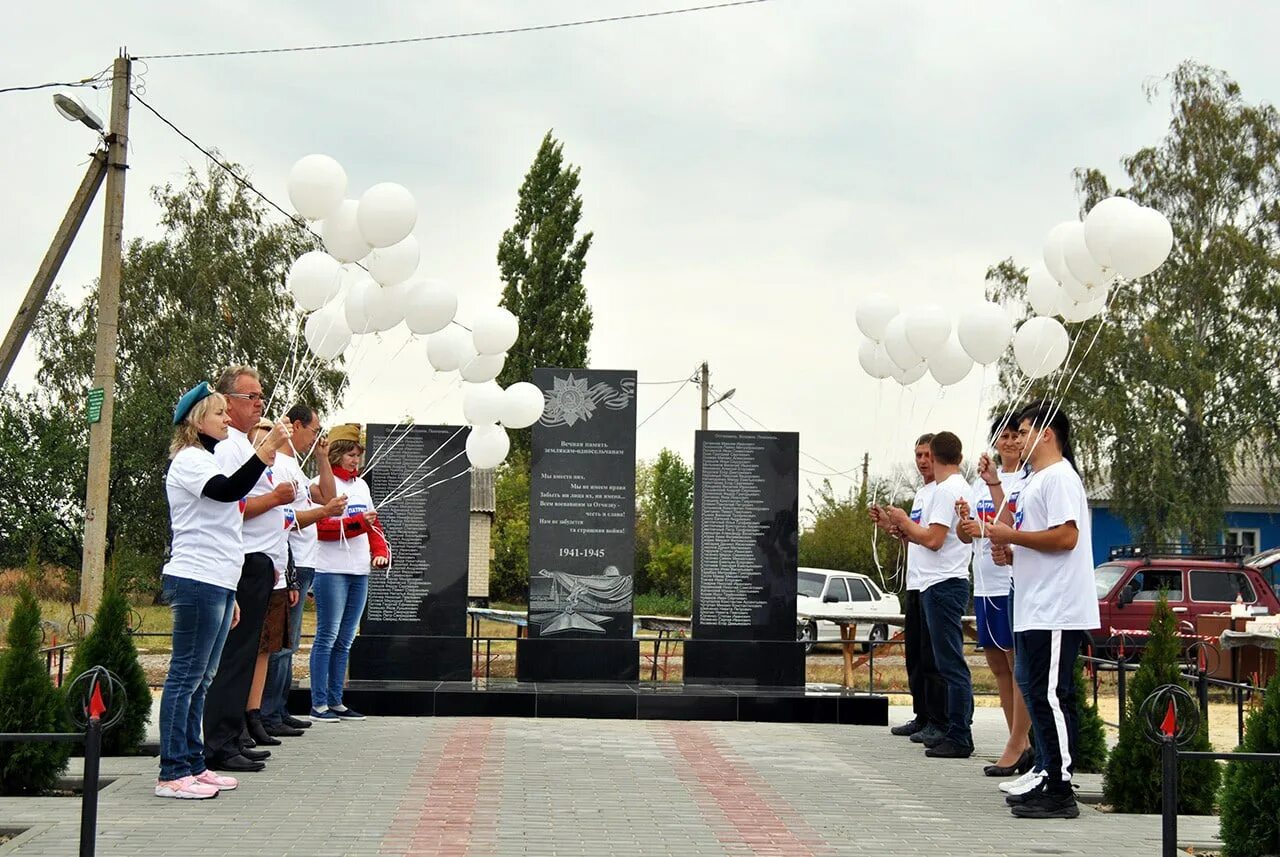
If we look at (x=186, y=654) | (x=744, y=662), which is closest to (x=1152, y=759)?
(x=186, y=654)

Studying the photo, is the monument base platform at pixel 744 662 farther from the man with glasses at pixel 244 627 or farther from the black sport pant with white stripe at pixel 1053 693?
the black sport pant with white stripe at pixel 1053 693

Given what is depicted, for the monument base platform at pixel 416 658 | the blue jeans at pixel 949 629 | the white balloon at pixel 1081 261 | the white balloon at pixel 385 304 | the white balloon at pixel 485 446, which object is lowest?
the monument base platform at pixel 416 658

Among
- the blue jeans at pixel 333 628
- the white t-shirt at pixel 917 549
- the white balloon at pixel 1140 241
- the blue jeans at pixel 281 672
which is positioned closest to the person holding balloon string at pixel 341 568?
the blue jeans at pixel 333 628

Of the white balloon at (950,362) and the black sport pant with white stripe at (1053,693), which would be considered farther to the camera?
the white balloon at (950,362)

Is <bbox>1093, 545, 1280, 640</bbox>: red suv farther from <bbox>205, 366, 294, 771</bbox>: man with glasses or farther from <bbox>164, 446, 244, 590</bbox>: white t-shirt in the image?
<bbox>164, 446, 244, 590</bbox>: white t-shirt

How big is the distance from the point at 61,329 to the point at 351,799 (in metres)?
31.4

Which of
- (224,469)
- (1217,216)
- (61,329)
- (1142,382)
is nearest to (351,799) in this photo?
(224,469)

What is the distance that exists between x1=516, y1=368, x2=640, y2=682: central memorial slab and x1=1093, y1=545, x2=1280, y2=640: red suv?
9.35 meters

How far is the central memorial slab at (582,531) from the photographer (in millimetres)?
11375

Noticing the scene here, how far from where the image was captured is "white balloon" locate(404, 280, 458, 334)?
9617mm

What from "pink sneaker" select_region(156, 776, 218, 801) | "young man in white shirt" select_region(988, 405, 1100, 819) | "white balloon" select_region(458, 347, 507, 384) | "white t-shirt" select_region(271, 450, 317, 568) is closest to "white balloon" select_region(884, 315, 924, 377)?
"young man in white shirt" select_region(988, 405, 1100, 819)

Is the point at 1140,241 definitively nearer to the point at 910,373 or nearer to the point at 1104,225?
the point at 1104,225

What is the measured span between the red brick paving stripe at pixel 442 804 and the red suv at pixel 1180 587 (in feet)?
39.9

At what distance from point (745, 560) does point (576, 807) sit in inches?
217
